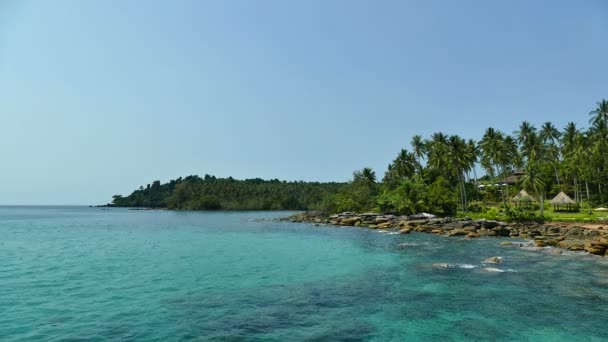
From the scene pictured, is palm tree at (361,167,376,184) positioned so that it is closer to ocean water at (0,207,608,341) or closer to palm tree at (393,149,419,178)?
palm tree at (393,149,419,178)

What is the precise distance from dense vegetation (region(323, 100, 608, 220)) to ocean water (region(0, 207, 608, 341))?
36.1 meters

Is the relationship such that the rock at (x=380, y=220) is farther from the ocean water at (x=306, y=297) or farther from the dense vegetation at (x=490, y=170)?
the ocean water at (x=306, y=297)

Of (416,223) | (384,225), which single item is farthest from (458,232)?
(384,225)

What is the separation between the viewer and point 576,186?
248 ft

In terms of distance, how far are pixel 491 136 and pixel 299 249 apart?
57.5m

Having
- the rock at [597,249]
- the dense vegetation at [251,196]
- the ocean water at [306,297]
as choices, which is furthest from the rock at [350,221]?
the dense vegetation at [251,196]

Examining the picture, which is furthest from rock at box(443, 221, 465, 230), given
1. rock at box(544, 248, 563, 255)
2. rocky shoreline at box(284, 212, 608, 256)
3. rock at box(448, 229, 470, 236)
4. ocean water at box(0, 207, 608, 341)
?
ocean water at box(0, 207, 608, 341)

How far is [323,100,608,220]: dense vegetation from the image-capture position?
228 ft

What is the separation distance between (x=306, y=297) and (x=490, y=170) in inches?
3564

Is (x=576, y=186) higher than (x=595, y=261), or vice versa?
(x=576, y=186)

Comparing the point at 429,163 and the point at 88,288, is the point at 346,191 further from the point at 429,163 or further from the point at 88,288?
the point at 88,288

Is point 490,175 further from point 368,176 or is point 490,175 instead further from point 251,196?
point 251,196

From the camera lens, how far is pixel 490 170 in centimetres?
9562

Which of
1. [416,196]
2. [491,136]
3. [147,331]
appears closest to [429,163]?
[491,136]
